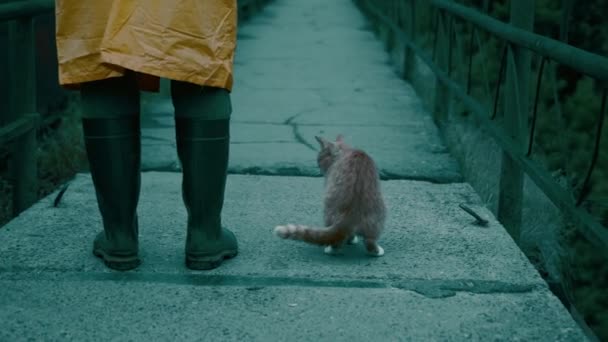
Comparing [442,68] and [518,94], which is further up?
[518,94]

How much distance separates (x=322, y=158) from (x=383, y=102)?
3209mm

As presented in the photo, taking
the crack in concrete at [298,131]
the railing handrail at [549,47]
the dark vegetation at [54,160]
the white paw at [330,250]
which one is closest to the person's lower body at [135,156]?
the white paw at [330,250]

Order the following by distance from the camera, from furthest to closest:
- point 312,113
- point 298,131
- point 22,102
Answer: point 312,113, point 298,131, point 22,102

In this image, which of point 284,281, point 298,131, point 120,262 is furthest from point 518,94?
point 298,131

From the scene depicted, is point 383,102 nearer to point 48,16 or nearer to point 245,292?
point 48,16

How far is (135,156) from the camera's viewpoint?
2.99 meters

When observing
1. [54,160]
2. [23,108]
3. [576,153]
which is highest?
[23,108]

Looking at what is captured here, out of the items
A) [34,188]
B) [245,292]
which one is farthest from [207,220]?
[34,188]

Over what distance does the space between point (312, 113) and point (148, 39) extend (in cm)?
343

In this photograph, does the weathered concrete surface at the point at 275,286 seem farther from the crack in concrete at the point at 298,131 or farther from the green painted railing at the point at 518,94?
the crack in concrete at the point at 298,131

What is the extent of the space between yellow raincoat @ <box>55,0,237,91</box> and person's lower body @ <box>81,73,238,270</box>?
0.11 metres

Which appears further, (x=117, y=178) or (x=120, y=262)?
(x=120, y=262)

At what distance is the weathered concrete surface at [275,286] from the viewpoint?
8.60 ft

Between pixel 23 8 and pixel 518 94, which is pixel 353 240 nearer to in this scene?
pixel 518 94
